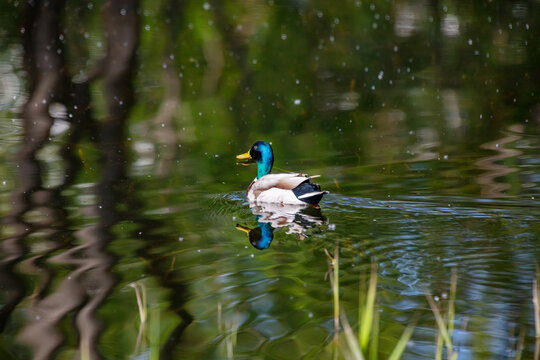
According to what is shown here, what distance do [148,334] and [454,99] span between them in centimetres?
868

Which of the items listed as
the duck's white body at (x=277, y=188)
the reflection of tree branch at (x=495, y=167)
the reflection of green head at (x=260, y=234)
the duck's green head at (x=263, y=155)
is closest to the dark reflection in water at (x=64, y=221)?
the reflection of green head at (x=260, y=234)

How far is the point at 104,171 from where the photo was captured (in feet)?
28.4

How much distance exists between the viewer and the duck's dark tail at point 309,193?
7.04m

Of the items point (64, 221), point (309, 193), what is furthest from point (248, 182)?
point (64, 221)

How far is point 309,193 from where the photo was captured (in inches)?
278

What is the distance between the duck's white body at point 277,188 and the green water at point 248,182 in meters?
0.12

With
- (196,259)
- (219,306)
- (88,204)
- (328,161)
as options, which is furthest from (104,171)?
(219,306)

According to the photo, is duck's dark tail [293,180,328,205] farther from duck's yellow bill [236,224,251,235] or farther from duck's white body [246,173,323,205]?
duck's yellow bill [236,224,251,235]

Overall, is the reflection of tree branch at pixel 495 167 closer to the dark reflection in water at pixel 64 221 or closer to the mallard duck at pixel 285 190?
the mallard duck at pixel 285 190

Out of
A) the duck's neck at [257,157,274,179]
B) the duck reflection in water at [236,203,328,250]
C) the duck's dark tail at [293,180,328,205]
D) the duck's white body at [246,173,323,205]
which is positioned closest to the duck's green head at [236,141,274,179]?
the duck's neck at [257,157,274,179]

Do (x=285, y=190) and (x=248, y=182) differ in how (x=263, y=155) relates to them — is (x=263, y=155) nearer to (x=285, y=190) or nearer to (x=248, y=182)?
(x=248, y=182)

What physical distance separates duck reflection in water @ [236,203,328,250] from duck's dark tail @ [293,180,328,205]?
109mm

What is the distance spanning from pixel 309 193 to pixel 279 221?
0.36 m

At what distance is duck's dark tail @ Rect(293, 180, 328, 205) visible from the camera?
23.1 feet
